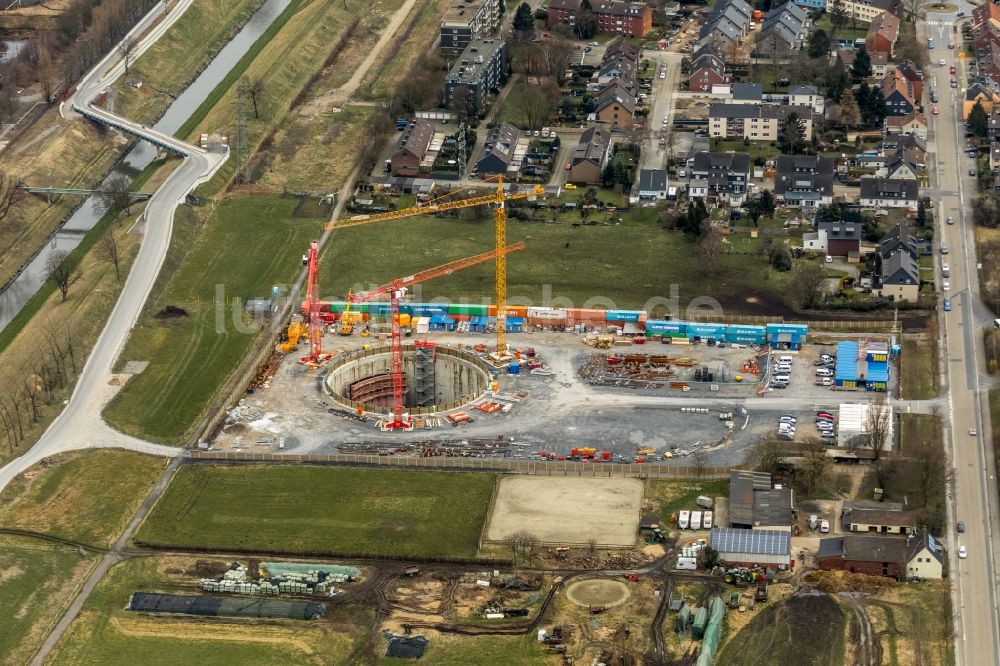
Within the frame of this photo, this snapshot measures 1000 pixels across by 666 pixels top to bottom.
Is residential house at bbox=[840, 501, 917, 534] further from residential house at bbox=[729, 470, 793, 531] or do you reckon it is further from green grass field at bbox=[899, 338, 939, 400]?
green grass field at bbox=[899, 338, 939, 400]

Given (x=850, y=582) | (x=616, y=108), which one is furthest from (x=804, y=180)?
(x=850, y=582)

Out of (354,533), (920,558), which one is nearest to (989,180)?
(920,558)

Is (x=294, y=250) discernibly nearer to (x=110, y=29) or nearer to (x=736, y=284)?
(x=736, y=284)

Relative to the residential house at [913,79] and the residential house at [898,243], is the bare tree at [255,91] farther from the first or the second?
the residential house at [898,243]

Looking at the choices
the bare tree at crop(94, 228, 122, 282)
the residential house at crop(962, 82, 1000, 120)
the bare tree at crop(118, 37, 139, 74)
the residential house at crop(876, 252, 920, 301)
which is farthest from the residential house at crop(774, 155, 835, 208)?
the bare tree at crop(118, 37, 139, 74)

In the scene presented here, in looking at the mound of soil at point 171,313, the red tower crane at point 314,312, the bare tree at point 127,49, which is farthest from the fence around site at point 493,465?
the bare tree at point 127,49

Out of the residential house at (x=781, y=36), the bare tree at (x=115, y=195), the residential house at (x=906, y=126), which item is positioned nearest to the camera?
the bare tree at (x=115, y=195)
